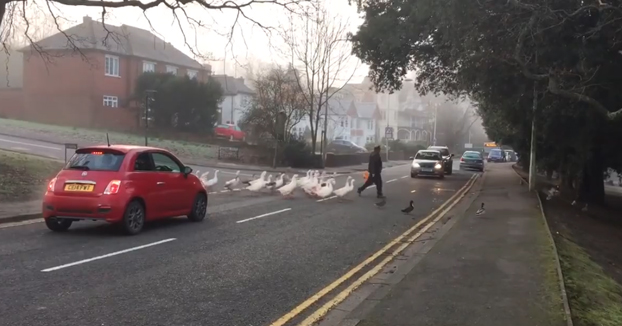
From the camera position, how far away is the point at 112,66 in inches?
2014

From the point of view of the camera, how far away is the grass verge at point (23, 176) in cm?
1599

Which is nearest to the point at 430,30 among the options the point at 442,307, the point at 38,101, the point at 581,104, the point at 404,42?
the point at 404,42

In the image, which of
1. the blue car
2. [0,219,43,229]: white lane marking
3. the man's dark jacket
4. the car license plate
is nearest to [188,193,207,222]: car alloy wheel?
the car license plate

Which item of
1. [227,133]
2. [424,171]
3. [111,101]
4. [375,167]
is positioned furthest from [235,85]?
[375,167]

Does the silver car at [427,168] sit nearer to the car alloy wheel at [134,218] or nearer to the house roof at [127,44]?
the house roof at [127,44]

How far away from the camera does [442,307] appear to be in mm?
6656

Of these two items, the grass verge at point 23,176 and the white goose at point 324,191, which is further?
the white goose at point 324,191

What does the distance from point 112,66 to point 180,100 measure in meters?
8.54

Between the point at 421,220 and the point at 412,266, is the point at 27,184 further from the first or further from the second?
the point at 412,266

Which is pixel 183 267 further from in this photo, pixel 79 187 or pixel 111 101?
pixel 111 101

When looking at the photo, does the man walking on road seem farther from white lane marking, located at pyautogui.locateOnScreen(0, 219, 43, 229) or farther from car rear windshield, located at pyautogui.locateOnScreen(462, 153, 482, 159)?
car rear windshield, located at pyautogui.locateOnScreen(462, 153, 482, 159)

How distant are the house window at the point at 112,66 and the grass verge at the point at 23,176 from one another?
29715mm

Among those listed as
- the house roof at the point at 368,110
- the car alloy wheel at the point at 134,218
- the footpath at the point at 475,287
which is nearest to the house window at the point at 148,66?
the car alloy wheel at the point at 134,218

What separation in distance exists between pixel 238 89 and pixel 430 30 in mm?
54017
